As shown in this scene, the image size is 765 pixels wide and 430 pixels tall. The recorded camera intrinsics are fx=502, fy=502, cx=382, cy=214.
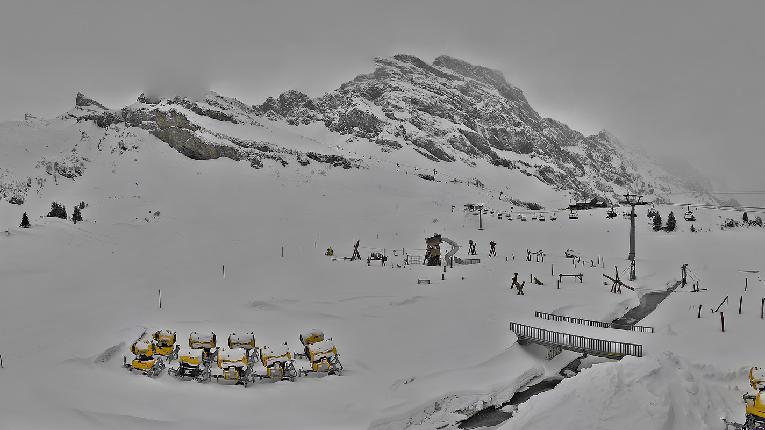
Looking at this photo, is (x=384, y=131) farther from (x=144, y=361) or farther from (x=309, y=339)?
(x=144, y=361)

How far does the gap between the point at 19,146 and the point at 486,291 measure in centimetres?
5247

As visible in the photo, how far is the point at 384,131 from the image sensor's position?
110 meters

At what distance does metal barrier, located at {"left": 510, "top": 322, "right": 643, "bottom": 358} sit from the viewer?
65.3ft

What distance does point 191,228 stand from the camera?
38.4m

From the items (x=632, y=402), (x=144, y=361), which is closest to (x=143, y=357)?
(x=144, y=361)

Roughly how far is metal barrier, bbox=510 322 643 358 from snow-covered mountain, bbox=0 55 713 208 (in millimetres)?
41902

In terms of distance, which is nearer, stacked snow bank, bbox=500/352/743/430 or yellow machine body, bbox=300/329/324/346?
stacked snow bank, bbox=500/352/743/430

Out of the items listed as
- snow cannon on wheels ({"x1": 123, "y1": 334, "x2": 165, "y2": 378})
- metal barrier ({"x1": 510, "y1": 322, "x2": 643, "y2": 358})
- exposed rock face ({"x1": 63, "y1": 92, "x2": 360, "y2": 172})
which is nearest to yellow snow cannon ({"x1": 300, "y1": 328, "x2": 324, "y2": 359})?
snow cannon on wheels ({"x1": 123, "y1": 334, "x2": 165, "y2": 378})

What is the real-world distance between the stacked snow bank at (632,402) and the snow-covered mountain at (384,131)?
4535 centimetres

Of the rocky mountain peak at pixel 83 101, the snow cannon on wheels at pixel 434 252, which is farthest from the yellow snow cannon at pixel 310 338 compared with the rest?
the rocky mountain peak at pixel 83 101

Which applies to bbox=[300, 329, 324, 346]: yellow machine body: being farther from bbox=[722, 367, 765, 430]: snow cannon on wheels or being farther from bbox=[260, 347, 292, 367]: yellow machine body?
bbox=[722, 367, 765, 430]: snow cannon on wheels

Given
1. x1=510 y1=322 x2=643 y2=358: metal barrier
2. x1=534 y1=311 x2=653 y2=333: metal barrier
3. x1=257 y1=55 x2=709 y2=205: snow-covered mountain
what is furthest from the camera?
x1=257 y1=55 x2=709 y2=205: snow-covered mountain

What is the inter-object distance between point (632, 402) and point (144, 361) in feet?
48.1

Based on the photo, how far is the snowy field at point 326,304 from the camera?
13805 mm
